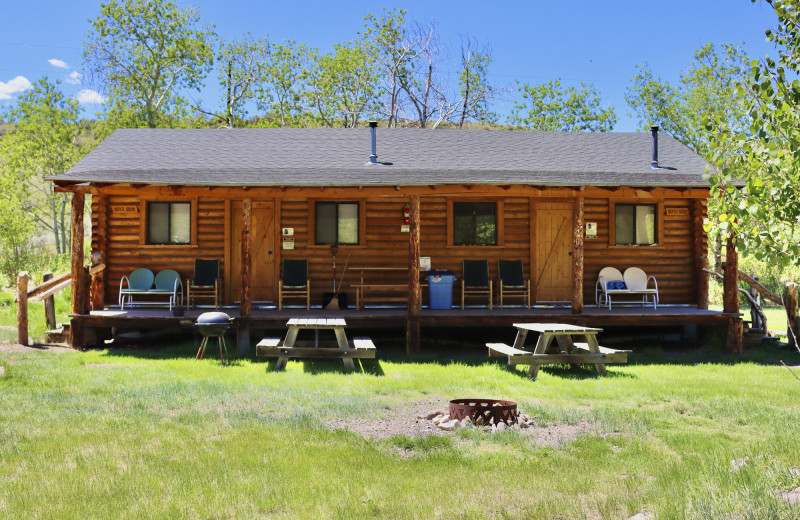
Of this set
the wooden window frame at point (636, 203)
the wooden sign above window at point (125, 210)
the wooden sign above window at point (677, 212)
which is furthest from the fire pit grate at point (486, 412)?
the wooden sign above window at point (125, 210)

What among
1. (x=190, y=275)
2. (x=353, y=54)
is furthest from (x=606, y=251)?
(x=353, y=54)

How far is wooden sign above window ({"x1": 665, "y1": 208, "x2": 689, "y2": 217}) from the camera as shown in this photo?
13930 millimetres

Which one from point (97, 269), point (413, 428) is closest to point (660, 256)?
point (413, 428)

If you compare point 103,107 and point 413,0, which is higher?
point 413,0

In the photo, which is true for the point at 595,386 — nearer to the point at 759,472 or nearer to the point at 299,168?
the point at 759,472

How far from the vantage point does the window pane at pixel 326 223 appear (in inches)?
534

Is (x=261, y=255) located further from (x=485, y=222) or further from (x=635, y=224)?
(x=635, y=224)

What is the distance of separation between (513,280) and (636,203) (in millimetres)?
3032

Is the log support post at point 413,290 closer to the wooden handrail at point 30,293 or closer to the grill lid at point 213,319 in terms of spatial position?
the grill lid at point 213,319

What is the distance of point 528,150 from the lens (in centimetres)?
1495

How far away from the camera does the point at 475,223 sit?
45.0ft

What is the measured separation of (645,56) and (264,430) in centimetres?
3187

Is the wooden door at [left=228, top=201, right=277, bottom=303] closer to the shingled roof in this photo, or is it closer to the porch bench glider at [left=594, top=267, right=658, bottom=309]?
the shingled roof

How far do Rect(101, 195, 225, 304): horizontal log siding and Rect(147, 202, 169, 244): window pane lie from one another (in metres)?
0.22
